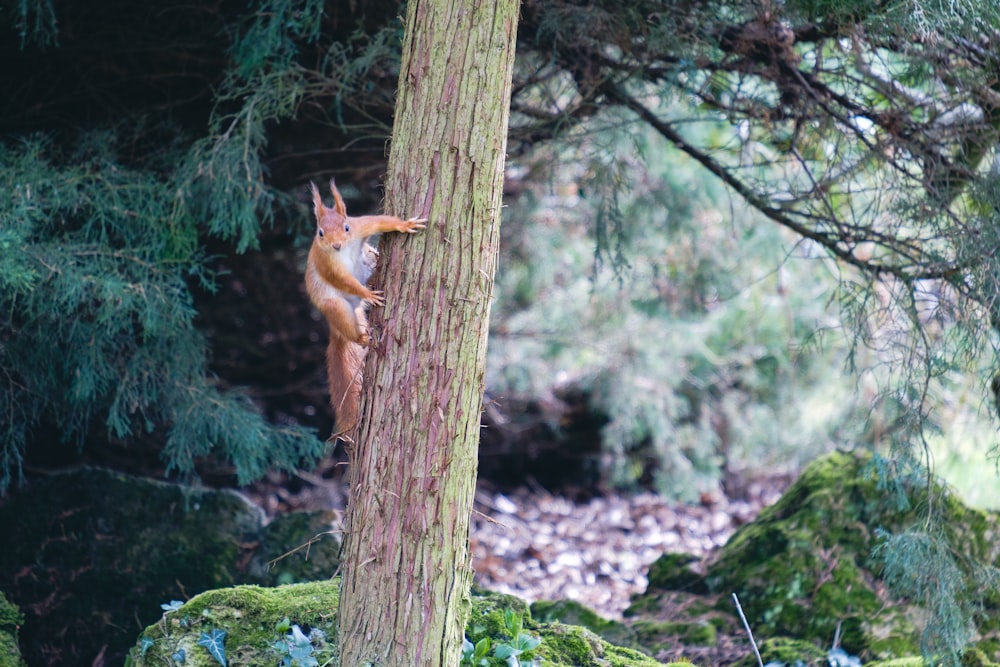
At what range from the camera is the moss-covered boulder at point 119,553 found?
3.66 metres

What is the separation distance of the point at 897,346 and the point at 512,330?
11.3 ft

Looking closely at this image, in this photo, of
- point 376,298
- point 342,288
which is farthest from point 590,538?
point 376,298

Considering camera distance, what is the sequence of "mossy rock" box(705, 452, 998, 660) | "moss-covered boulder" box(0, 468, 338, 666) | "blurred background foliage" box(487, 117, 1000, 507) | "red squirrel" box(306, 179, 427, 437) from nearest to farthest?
"red squirrel" box(306, 179, 427, 437)
"mossy rock" box(705, 452, 998, 660)
"moss-covered boulder" box(0, 468, 338, 666)
"blurred background foliage" box(487, 117, 1000, 507)

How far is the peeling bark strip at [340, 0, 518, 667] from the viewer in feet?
7.52

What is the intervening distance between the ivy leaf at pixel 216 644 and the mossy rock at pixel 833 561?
2.13 m

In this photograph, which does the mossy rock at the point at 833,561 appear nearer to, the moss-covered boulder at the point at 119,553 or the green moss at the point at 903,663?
the green moss at the point at 903,663

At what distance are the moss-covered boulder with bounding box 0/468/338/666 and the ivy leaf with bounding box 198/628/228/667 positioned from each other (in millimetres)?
983

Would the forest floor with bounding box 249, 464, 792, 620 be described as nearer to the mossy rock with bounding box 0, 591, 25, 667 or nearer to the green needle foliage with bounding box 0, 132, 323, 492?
the green needle foliage with bounding box 0, 132, 323, 492

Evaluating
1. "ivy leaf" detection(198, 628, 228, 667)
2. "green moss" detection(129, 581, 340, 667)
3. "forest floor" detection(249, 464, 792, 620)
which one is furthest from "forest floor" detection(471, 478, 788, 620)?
Result: "ivy leaf" detection(198, 628, 228, 667)

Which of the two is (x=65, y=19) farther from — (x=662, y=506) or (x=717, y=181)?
(x=662, y=506)

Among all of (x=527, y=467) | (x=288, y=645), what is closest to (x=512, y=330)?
(x=527, y=467)

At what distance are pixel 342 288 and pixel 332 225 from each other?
19 centimetres

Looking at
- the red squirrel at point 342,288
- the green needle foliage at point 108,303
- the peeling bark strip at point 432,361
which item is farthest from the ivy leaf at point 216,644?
the green needle foliage at point 108,303

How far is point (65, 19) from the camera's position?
385 centimetres
